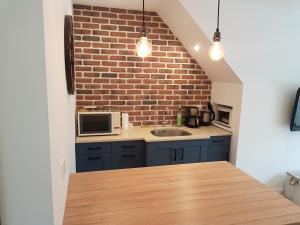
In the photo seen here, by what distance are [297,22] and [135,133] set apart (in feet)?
7.86

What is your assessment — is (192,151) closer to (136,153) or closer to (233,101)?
(136,153)

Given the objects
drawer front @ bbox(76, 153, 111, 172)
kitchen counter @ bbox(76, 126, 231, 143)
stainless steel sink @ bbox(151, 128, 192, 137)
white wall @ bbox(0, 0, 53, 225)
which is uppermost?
white wall @ bbox(0, 0, 53, 225)

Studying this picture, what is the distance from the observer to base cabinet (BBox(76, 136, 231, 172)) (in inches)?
101

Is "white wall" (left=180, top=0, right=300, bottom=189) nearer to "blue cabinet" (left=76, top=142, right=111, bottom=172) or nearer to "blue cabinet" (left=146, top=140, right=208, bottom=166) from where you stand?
"blue cabinet" (left=146, top=140, right=208, bottom=166)

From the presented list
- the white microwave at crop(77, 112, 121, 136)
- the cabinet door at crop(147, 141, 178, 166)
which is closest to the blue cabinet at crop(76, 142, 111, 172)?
the white microwave at crop(77, 112, 121, 136)

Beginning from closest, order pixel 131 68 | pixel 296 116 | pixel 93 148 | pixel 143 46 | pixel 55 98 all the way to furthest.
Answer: pixel 55 98 < pixel 143 46 < pixel 93 148 < pixel 296 116 < pixel 131 68

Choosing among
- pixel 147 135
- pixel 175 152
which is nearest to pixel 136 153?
pixel 147 135

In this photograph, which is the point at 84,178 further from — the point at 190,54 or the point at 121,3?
the point at 190,54

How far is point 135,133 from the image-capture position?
9.29 feet

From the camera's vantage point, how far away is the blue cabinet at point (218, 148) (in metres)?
2.90

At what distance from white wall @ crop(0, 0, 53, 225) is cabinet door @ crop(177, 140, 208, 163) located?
2.09 m

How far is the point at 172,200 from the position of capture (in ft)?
4.34

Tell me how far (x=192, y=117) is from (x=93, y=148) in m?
1.43

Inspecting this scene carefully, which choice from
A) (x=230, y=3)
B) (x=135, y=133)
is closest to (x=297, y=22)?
(x=230, y=3)
